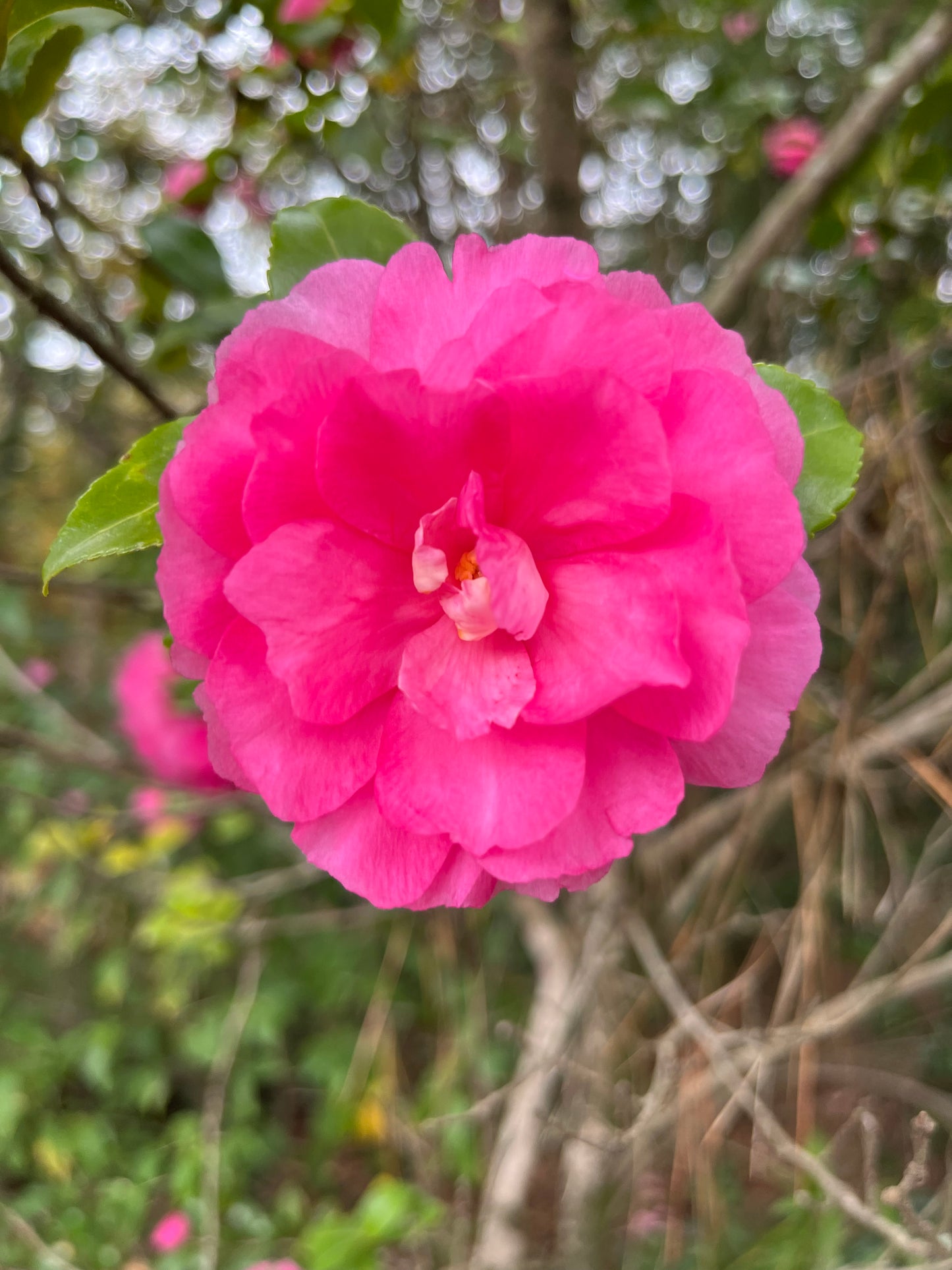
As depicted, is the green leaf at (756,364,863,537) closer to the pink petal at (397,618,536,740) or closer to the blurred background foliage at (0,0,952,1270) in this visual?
the pink petal at (397,618,536,740)

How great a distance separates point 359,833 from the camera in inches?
17.9

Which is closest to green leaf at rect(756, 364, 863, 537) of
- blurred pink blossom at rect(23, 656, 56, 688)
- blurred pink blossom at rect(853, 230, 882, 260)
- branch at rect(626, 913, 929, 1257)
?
branch at rect(626, 913, 929, 1257)

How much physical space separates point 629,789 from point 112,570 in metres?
1.46

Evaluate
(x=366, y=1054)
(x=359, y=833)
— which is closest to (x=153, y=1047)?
(x=366, y=1054)

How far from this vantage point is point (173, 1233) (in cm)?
136

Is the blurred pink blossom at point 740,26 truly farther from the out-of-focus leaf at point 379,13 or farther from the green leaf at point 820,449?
the green leaf at point 820,449

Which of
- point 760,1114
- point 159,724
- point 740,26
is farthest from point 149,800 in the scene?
point 740,26

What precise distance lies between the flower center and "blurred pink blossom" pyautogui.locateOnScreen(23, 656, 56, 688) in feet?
6.34

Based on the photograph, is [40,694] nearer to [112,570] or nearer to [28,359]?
[112,570]

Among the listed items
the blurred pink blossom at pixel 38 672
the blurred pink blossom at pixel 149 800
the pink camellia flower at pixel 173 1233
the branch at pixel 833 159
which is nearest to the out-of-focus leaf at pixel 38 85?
the branch at pixel 833 159

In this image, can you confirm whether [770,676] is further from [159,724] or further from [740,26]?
[740,26]

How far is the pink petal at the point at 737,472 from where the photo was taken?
38 centimetres

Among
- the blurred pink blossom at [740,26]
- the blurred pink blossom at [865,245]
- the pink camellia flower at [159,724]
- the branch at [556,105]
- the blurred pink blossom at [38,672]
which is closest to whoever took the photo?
the branch at [556,105]

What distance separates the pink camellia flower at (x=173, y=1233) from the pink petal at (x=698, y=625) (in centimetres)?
143
